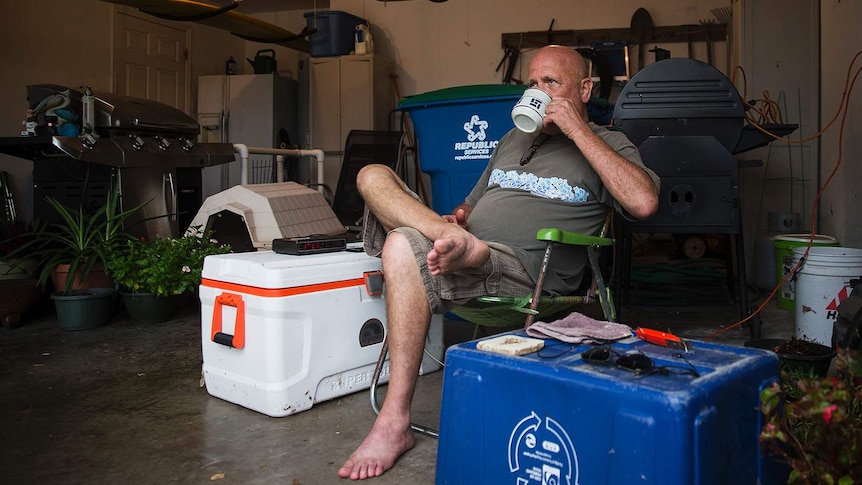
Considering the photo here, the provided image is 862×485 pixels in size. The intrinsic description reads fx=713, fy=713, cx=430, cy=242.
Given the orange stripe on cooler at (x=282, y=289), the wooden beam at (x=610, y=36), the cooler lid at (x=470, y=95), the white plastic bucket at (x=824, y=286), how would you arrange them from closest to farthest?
1. the orange stripe on cooler at (x=282, y=289)
2. the white plastic bucket at (x=824, y=286)
3. the cooler lid at (x=470, y=95)
4. the wooden beam at (x=610, y=36)

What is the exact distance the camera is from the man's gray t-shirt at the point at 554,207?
7.09ft

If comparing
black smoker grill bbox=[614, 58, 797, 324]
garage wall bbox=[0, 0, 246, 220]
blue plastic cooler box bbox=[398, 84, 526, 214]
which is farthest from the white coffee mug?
garage wall bbox=[0, 0, 246, 220]

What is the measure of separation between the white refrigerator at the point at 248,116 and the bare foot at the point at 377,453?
5.51 metres

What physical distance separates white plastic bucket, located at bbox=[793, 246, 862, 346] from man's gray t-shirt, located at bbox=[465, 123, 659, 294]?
1145 mm

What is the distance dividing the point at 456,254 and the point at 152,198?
2898mm

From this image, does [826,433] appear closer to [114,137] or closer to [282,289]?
[282,289]

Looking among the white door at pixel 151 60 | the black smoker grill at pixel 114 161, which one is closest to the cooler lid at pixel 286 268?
the black smoker grill at pixel 114 161

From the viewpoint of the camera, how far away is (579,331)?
5.01 feet

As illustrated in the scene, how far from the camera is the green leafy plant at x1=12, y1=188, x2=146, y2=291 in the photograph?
3.49 m

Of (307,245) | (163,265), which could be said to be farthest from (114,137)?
(307,245)

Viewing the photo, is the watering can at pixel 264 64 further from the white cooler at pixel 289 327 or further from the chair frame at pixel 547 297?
the chair frame at pixel 547 297

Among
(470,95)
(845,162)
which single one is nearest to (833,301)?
(845,162)

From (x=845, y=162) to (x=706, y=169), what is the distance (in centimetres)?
116

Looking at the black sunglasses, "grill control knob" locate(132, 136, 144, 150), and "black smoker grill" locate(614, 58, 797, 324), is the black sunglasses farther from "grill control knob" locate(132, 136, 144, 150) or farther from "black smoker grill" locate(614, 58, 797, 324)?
"grill control knob" locate(132, 136, 144, 150)
